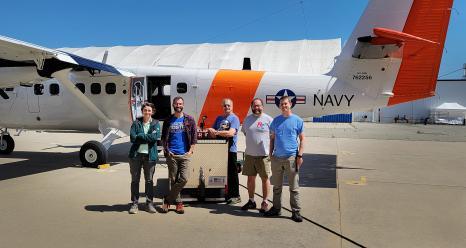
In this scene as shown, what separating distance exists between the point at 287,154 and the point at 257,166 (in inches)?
25.8

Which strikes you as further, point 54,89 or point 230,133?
point 54,89

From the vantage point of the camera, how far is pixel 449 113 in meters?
48.5

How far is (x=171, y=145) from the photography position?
19.0 ft

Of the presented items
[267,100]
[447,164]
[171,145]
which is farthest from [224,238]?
[447,164]

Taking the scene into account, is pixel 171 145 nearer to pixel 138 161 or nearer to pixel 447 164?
pixel 138 161

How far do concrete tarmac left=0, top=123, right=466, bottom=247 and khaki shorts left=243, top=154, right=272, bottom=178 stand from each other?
2.18 feet

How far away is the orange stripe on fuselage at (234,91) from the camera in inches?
408

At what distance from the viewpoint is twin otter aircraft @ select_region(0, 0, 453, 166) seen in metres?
8.77

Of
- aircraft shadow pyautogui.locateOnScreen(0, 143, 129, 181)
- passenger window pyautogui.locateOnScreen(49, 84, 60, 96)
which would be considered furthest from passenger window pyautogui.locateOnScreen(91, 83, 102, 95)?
aircraft shadow pyautogui.locateOnScreen(0, 143, 129, 181)

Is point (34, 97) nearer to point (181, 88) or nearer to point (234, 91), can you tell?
point (181, 88)

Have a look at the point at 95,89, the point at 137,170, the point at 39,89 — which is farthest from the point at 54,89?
the point at 137,170

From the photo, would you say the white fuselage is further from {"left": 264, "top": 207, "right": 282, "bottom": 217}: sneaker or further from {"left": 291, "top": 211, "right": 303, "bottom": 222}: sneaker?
{"left": 291, "top": 211, "right": 303, "bottom": 222}: sneaker

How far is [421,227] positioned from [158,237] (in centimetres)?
366

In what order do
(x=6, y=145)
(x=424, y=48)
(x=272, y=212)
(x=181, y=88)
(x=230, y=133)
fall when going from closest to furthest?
(x=272, y=212) → (x=230, y=133) → (x=424, y=48) → (x=181, y=88) → (x=6, y=145)
